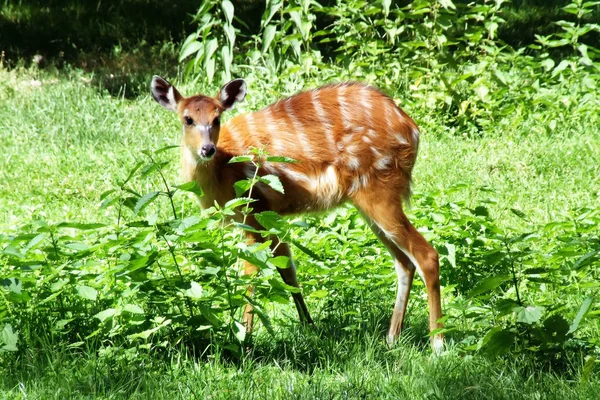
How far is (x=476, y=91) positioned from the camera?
9148 mm

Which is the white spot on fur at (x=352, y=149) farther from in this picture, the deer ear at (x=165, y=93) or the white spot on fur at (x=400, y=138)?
the deer ear at (x=165, y=93)

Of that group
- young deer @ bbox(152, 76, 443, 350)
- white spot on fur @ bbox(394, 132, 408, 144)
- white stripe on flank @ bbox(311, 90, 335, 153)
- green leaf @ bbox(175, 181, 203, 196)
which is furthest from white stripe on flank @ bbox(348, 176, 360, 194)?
green leaf @ bbox(175, 181, 203, 196)

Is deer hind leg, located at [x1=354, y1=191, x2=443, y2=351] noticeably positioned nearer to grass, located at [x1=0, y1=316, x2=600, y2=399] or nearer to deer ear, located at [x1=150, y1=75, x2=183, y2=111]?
grass, located at [x1=0, y1=316, x2=600, y2=399]

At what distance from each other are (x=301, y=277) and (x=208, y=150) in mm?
1129

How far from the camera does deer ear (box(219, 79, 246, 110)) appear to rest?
6.20m

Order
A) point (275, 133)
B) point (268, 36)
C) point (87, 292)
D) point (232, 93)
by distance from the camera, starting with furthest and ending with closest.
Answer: point (268, 36) → point (232, 93) → point (275, 133) → point (87, 292)

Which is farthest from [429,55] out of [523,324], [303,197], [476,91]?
[523,324]

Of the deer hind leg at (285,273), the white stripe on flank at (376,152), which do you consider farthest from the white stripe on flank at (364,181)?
the deer hind leg at (285,273)

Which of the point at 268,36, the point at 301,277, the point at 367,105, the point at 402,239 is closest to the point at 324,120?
the point at 367,105

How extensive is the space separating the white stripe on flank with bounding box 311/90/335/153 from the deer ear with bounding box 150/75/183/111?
0.92m

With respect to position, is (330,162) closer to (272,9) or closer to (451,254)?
(451,254)

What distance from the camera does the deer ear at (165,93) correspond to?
6066 millimetres

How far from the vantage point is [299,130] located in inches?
228

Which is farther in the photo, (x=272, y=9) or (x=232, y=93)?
(x=272, y=9)
